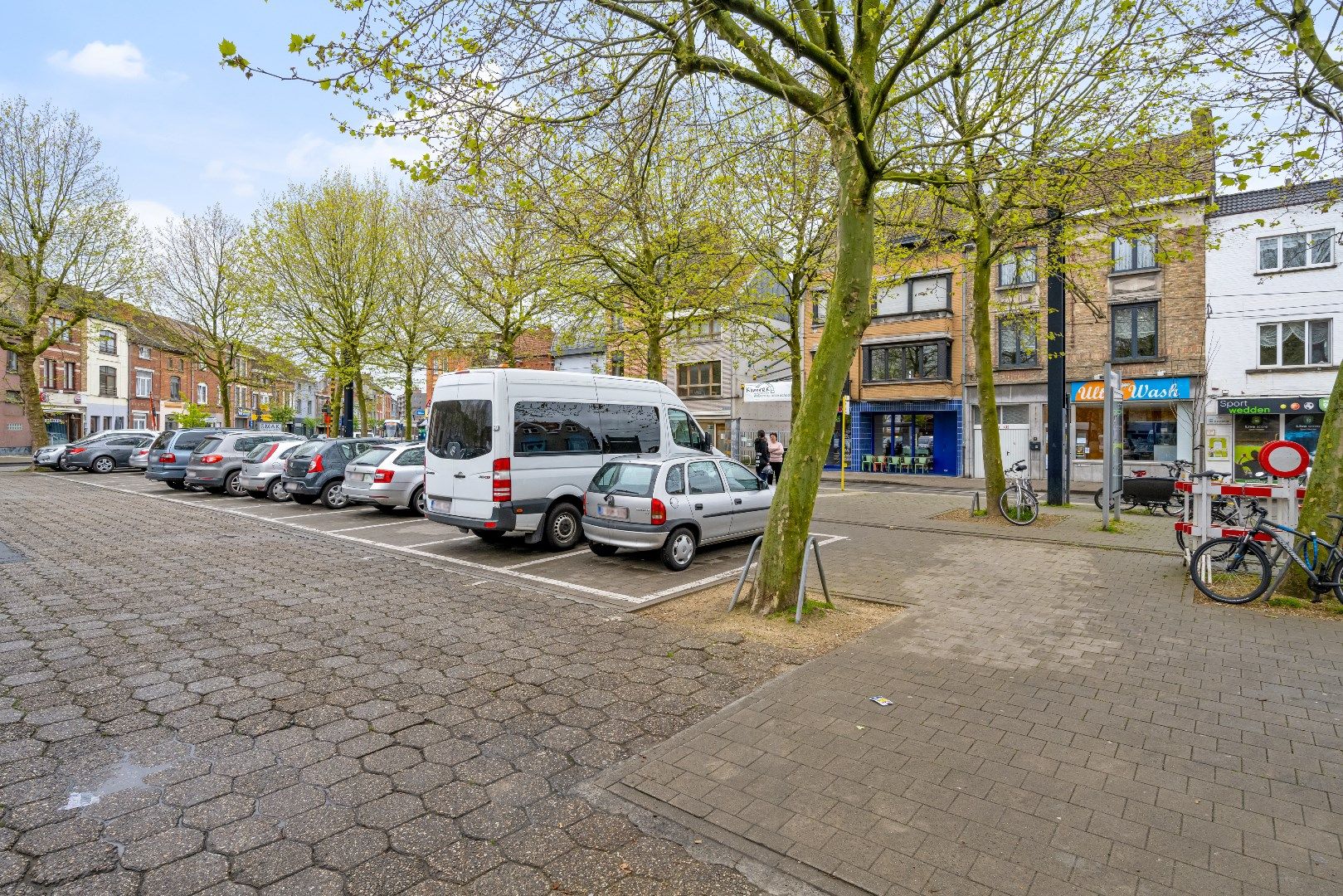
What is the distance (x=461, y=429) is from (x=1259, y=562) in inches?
378

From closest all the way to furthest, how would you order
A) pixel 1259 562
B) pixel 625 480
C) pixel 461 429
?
pixel 1259 562 → pixel 625 480 → pixel 461 429

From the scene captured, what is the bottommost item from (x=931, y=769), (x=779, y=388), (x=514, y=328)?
(x=931, y=769)

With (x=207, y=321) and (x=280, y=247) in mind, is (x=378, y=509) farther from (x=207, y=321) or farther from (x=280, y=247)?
(x=207, y=321)

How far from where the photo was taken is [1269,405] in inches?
884

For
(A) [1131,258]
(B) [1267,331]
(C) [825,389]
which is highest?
(A) [1131,258]

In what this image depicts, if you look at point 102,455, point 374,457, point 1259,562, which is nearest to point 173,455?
point 374,457

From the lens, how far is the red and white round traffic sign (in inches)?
296

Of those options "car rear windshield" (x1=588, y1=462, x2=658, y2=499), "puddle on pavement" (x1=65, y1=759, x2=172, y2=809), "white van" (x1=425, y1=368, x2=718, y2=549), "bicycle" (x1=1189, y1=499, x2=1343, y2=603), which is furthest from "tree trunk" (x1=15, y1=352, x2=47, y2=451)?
"bicycle" (x1=1189, y1=499, x2=1343, y2=603)

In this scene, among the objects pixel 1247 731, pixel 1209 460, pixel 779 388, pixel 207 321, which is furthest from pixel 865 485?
pixel 207 321

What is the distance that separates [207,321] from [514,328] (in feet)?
55.2

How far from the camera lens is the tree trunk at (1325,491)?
7.09 m

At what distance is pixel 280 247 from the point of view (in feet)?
81.7

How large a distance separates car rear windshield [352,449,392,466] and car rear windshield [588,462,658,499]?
21.9 feet

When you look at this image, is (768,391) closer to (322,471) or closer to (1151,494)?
(1151,494)
